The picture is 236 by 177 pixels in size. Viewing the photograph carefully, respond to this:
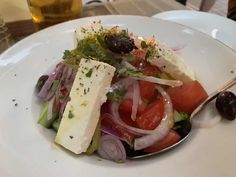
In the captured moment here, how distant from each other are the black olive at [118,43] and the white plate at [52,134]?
0.22 m

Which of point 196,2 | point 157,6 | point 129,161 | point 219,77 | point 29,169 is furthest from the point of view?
point 196,2

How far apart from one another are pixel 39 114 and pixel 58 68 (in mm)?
144

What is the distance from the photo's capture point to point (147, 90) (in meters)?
0.86

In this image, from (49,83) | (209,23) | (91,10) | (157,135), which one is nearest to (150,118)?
(157,135)

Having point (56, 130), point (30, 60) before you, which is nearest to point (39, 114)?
point (56, 130)

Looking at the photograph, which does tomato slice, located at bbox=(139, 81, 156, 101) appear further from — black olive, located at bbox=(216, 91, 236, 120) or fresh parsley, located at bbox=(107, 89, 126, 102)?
black olive, located at bbox=(216, 91, 236, 120)

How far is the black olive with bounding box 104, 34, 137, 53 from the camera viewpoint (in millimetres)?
814

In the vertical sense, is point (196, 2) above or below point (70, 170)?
below

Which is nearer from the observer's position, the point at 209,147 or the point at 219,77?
the point at 209,147

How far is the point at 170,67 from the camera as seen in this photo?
2.82 ft

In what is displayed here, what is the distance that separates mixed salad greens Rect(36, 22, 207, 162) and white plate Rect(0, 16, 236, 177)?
4 centimetres

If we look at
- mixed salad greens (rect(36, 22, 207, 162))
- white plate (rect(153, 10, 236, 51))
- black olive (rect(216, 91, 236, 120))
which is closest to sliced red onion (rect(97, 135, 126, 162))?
mixed salad greens (rect(36, 22, 207, 162))

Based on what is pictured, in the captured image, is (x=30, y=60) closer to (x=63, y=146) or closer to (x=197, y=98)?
(x=63, y=146)

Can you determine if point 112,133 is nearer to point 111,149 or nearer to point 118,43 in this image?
point 111,149
